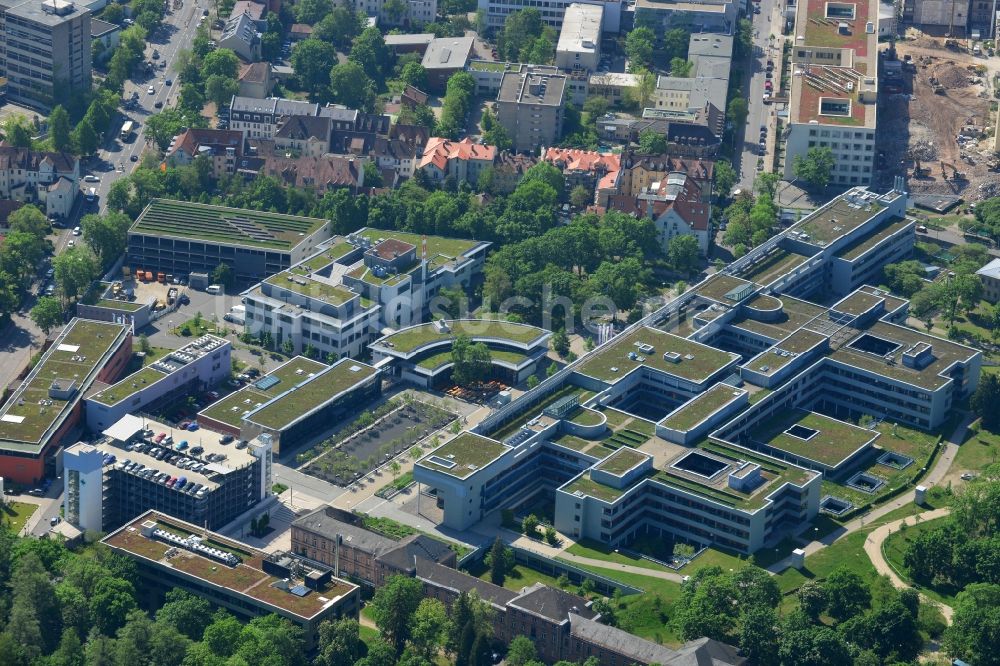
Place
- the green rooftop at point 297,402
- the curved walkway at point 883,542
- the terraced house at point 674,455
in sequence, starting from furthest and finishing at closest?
the green rooftop at point 297,402 → the terraced house at point 674,455 → the curved walkway at point 883,542

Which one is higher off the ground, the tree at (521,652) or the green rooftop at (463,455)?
the green rooftop at (463,455)

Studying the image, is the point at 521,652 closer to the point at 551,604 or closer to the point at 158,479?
the point at 551,604

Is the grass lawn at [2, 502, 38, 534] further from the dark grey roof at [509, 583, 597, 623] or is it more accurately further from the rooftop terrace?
the dark grey roof at [509, 583, 597, 623]

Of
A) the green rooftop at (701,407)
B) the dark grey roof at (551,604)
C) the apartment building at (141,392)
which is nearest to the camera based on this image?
the dark grey roof at (551,604)

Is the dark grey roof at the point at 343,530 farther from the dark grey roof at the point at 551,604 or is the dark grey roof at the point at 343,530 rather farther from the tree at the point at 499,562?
the dark grey roof at the point at 551,604

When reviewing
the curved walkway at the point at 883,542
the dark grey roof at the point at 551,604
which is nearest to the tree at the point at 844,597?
the curved walkway at the point at 883,542

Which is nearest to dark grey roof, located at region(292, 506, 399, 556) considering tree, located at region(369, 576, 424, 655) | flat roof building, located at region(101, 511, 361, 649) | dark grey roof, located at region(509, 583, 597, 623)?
flat roof building, located at region(101, 511, 361, 649)

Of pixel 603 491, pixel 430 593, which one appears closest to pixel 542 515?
pixel 603 491

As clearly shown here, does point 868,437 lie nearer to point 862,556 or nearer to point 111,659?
point 862,556
